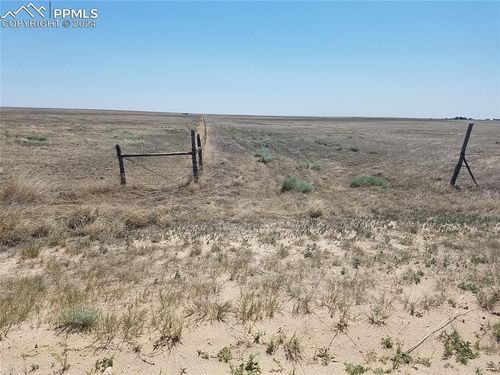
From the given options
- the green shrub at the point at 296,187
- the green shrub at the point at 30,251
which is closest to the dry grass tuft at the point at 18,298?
the green shrub at the point at 30,251

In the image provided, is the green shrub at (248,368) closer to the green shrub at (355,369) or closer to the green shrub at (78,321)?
the green shrub at (355,369)

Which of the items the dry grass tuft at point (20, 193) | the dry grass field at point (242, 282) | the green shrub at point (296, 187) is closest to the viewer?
the dry grass field at point (242, 282)

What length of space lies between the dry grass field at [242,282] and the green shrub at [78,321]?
0.02 metres

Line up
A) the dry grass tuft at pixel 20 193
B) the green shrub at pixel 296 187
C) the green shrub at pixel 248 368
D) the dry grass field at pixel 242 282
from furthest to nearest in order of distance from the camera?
the green shrub at pixel 296 187 → the dry grass tuft at pixel 20 193 → the dry grass field at pixel 242 282 → the green shrub at pixel 248 368

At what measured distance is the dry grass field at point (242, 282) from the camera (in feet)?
13.4

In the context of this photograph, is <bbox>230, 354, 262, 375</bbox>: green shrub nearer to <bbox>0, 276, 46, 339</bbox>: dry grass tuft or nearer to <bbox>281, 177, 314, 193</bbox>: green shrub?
<bbox>0, 276, 46, 339</bbox>: dry grass tuft

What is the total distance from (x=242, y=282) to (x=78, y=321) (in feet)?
7.91

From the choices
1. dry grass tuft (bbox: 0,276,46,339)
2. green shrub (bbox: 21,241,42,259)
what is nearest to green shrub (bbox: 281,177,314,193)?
green shrub (bbox: 21,241,42,259)

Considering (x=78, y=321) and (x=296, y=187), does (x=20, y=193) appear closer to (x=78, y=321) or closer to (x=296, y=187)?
(x=78, y=321)

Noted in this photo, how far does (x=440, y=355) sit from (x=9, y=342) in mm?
4914

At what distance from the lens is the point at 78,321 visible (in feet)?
14.3

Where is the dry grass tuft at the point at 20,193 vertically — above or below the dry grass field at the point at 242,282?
above

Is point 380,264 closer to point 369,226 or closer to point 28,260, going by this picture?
point 369,226

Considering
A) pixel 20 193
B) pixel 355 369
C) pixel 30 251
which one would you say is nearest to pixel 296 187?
pixel 20 193
